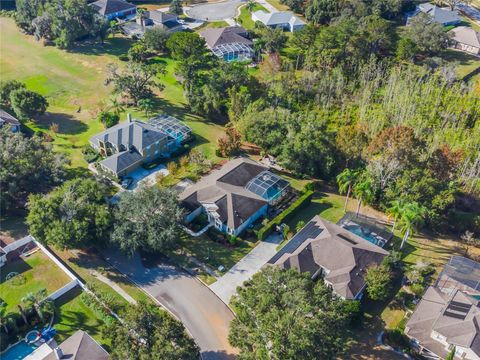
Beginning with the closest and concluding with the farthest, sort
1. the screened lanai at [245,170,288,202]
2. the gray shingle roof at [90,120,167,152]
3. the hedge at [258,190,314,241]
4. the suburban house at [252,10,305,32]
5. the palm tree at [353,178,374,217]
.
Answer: the palm tree at [353,178,374,217] < the hedge at [258,190,314,241] < the screened lanai at [245,170,288,202] < the gray shingle roof at [90,120,167,152] < the suburban house at [252,10,305,32]

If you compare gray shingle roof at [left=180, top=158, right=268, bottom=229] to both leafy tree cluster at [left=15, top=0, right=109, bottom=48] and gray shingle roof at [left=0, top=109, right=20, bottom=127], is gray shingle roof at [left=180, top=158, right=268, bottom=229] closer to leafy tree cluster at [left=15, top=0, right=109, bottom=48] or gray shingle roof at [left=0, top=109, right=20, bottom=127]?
gray shingle roof at [left=0, top=109, right=20, bottom=127]

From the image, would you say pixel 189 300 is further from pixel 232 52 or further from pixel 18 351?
pixel 232 52

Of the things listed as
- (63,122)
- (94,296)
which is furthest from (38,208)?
(63,122)

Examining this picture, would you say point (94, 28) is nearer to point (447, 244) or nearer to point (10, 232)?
point (10, 232)

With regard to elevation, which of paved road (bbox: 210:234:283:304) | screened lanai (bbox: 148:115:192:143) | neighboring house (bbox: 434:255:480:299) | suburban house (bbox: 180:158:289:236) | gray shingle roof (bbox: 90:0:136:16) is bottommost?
paved road (bbox: 210:234:283:304)

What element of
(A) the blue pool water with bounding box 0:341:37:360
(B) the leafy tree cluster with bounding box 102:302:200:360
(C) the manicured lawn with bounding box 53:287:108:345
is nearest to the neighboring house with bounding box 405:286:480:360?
(B) the leafy tree cluster with bounding box 102:302:200:360

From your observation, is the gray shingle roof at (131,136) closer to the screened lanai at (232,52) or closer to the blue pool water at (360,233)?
the blue pool water at (360,233)
